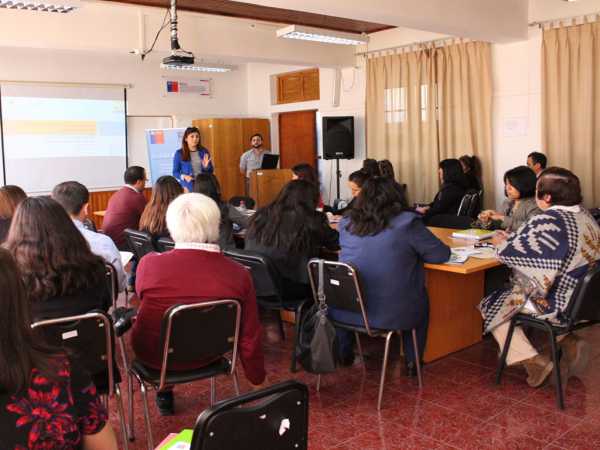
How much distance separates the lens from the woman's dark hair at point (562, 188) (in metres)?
2.99

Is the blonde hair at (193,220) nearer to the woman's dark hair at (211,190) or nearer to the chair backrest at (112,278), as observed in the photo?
the chair backrest at (112,278)

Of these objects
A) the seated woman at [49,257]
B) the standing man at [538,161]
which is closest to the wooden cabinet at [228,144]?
the standing man at [538,161]

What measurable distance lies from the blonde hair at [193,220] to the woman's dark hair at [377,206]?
0.96 meters

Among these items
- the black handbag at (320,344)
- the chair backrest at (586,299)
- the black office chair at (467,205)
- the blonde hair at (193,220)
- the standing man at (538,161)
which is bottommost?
the black handbag at (320,344)

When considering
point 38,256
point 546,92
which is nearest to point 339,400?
point 38,256

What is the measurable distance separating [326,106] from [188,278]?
22.6 ft

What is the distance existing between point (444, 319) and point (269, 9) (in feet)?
14.7

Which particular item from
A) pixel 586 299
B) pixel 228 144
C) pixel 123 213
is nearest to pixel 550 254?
pixel 586 299

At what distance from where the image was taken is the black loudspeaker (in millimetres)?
8125

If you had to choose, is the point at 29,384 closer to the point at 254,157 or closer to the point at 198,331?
the point at 198,331

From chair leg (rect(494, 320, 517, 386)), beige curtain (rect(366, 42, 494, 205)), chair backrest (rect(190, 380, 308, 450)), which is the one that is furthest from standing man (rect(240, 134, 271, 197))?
chair backrest (rect(190, 380, 308, 450))

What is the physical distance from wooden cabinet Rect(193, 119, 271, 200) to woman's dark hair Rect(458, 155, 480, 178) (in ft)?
13.4

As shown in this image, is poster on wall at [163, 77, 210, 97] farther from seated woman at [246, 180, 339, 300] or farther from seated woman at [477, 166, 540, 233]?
seated woman at [477, 166, 540, 233]

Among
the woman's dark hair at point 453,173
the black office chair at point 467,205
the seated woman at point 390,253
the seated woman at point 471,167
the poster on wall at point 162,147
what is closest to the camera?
the seated woman at point 390,253
